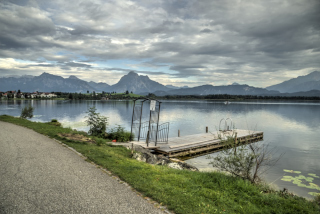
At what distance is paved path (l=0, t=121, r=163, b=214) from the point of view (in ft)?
16.9

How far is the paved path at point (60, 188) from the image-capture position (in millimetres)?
5164

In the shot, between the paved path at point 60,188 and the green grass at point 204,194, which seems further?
the green grass at point 204,194

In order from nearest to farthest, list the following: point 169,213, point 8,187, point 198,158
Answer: point 169,213 < point 8,187 < point 198,158

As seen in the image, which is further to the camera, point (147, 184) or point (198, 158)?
point (198, 158)

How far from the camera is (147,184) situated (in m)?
6.72

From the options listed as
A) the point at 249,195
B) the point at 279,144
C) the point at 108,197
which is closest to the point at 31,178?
the point at 108,197

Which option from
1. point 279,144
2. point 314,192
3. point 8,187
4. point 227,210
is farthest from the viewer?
point 279,144

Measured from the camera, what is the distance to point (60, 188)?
6.25m

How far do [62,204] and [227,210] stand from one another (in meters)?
4.29

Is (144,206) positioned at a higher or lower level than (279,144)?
higher

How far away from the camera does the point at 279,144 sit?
1058 inches

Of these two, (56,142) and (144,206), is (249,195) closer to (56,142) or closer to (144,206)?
(144,206)

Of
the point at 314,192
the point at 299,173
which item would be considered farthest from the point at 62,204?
the point at 299,173

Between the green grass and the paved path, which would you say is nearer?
the paved path
